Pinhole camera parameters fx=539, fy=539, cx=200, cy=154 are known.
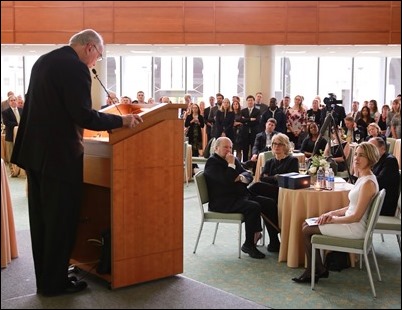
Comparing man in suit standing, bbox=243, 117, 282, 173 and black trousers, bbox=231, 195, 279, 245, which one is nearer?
black trousers, bbox=231, 195, 279, 245

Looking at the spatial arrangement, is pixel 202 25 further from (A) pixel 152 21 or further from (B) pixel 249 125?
(B) pixel 249 125

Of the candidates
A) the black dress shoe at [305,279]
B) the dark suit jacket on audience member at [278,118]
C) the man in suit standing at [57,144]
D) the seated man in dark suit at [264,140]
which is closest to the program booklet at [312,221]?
the black dress shoe at [305,279]

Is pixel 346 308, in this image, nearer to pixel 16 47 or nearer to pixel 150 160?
pixel 150 160

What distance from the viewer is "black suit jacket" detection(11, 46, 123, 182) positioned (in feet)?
11.4

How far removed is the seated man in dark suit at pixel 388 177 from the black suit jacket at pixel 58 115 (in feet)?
7.90

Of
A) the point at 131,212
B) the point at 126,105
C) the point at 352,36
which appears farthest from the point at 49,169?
the point at 352,36

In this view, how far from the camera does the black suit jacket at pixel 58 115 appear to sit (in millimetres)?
3477

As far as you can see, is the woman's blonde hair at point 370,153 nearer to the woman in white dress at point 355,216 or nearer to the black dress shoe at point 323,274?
the woman in white dress at point 355,216

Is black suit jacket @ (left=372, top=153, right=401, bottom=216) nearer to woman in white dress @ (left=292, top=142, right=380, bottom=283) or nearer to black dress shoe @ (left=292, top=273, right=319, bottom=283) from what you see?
woman in white dress @ (left=292, top=142, right=380, bottom=283)

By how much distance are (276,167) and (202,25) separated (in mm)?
7697

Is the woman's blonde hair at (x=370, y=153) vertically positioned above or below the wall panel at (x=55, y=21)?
below

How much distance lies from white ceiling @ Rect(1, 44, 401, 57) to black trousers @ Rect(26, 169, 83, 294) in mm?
9887

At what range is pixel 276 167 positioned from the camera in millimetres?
5633

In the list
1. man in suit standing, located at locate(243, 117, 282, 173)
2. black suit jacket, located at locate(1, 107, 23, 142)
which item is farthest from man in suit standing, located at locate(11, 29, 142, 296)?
black suit jacket, located at locate(1, 107, 23, 142)
